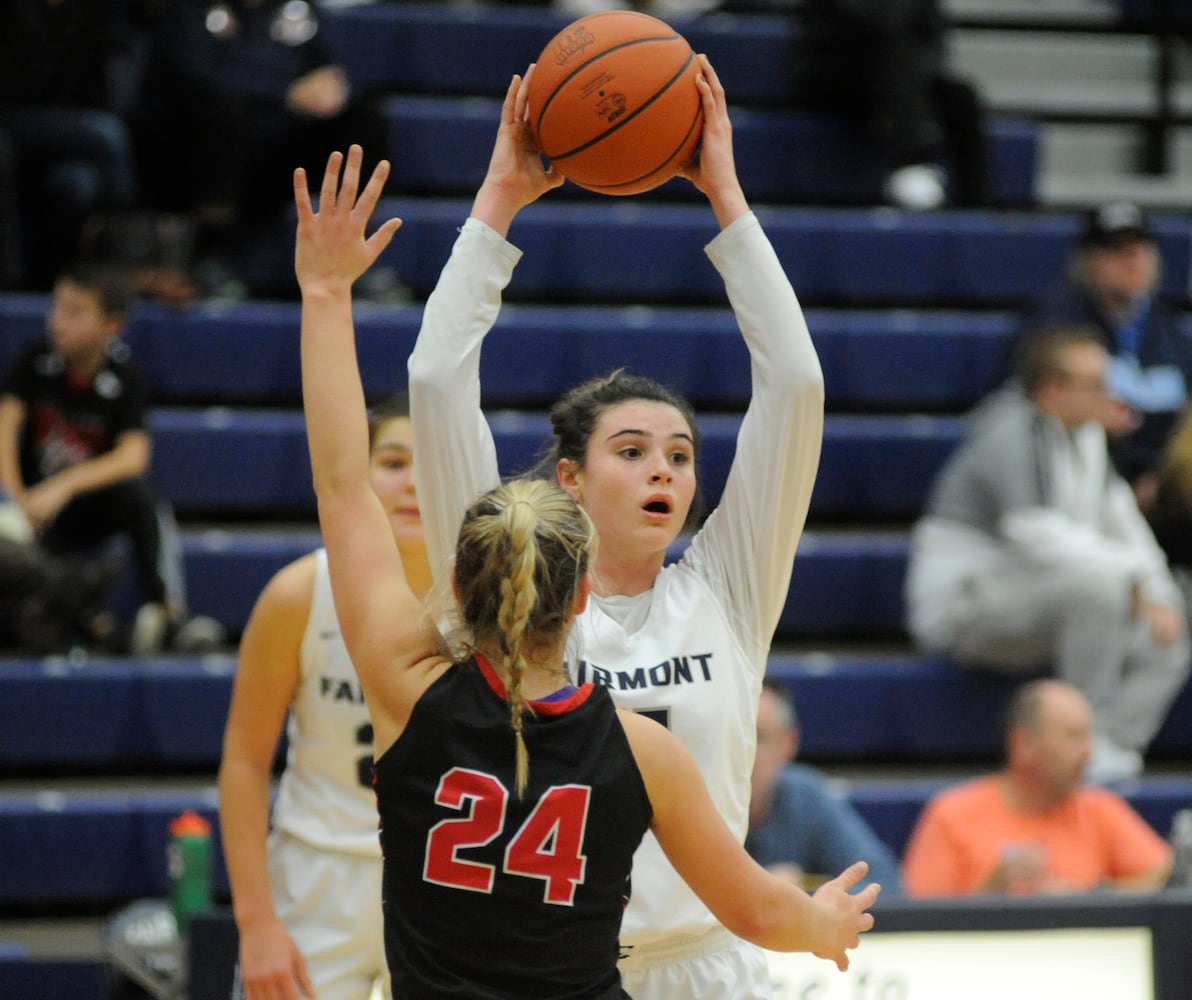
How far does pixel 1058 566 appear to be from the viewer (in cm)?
569

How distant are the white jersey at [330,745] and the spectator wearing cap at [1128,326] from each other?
13.0 ft

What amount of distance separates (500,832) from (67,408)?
418 centimetres

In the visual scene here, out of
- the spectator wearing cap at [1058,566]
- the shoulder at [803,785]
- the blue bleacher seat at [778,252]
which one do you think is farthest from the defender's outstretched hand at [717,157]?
the blue bleacher seat at [778,252]

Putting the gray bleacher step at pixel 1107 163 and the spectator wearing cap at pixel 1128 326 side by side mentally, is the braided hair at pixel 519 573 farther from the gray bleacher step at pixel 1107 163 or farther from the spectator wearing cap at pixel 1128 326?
the gray bleacher step at pixel 1107 163

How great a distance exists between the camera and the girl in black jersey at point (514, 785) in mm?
2057

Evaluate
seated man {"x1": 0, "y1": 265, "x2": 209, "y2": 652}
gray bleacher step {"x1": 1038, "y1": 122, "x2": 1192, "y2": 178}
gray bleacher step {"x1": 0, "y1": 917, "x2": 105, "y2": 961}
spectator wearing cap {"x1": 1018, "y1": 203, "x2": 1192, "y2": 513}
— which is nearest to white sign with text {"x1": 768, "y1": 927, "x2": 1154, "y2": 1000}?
gray bleacher step {"x1": 0, "y1": 917, "x2": 105, "y2": 961}

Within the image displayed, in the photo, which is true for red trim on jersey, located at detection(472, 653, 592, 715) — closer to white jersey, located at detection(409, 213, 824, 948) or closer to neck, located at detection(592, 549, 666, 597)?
white jersey, located at detection(409, 213, 824, 948)

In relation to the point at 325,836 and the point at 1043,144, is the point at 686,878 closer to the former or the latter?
the point at 325,836

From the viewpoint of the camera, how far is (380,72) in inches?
308

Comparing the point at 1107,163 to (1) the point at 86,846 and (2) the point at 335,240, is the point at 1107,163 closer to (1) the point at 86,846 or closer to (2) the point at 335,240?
(1) the point at 86,846

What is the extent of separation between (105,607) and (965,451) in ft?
9.12

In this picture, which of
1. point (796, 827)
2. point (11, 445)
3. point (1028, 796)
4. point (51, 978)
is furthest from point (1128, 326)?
point (51, 978)

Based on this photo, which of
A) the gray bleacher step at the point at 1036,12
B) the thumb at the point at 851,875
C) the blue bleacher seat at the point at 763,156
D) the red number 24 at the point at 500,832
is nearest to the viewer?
the red number 24 at the point at 500,832

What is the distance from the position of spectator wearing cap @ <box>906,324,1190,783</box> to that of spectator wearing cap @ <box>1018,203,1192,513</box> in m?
0.54
